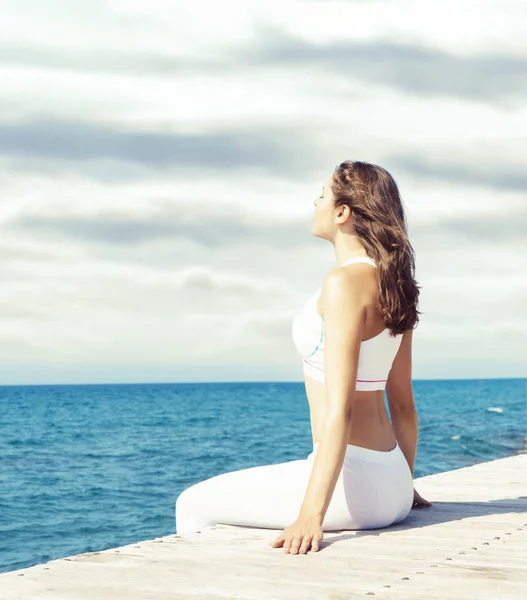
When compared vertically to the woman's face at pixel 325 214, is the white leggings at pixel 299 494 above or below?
below

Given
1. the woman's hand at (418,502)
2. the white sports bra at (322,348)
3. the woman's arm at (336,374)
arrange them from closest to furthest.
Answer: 1. the woman's arm at (336,374)
2. the white sports bra at (322,348)
3. the woman's hand at (418,502)

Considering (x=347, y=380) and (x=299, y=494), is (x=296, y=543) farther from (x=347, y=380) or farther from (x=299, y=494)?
(x=347, y=380)

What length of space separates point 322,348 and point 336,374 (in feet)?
0.83

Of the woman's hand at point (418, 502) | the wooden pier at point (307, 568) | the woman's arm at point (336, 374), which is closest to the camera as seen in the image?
the wooden pier at point (307, 568)

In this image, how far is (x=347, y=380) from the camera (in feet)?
12.5

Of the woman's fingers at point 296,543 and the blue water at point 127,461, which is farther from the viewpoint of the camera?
the blue water at point 127,461

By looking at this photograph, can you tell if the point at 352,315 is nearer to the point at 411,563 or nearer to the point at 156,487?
the point at 411,563

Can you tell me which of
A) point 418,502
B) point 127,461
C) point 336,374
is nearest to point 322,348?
point 336,374

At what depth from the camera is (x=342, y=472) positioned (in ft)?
13.2

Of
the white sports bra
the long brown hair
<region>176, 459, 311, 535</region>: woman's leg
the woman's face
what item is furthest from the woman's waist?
the woman's face

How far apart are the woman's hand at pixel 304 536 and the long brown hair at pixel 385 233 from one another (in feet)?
3.18

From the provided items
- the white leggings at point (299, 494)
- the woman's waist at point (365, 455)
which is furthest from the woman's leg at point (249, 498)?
the woman's waist at point (365, 455)

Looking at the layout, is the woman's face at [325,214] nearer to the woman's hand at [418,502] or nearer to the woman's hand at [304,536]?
the woman's hand at [304,536]

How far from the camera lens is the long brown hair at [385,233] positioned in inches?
156
